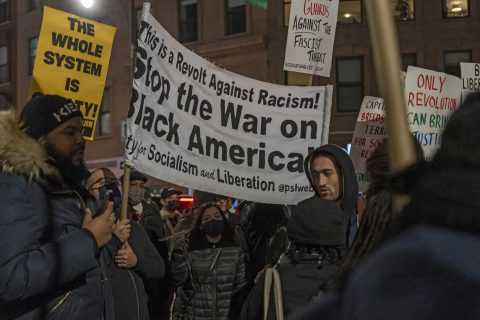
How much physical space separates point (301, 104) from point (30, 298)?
3.53m

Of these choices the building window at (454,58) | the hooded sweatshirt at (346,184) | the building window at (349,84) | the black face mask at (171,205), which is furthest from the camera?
the building window at (349,84)

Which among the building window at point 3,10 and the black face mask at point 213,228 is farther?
the building window at point 3,10

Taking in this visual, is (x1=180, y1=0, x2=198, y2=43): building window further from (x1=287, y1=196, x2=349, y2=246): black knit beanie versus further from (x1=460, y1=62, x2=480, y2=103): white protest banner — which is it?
(x1=287, y1=196, x2=349, y2=246): black knit beanie

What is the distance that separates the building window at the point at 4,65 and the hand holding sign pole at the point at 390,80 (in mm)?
35365

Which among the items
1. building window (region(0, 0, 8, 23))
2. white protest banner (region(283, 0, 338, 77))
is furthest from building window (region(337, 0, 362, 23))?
white protest banner (region(283, 0, 338, 77))

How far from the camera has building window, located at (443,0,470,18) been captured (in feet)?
85.5

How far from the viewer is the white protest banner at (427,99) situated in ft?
30.7

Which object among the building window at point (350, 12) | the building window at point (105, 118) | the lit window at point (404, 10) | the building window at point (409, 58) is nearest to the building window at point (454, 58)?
the building window at point (409, 58)

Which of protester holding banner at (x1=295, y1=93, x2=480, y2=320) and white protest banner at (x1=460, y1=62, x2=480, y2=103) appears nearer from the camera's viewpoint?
protester holding banner at (x1=295, y1=93, x2=480, y2=320)

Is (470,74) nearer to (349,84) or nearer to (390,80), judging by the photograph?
(390,80)

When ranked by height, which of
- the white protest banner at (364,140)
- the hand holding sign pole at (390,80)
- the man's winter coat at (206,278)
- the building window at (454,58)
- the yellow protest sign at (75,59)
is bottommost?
the man's winter coat at (206,278)

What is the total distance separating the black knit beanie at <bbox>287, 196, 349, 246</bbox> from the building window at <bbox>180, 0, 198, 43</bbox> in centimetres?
2556

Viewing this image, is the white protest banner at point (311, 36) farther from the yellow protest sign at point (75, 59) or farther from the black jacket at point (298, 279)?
the black jacket at point (298, 279)

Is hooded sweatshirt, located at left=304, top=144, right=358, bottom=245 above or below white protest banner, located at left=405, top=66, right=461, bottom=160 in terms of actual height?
below
